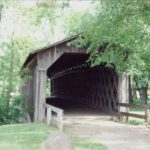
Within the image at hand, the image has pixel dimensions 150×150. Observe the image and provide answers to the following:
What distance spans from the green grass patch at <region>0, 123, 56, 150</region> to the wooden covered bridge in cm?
252

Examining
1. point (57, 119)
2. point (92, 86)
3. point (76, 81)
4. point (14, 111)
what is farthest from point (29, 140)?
point (76, 81)

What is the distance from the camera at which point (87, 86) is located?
22.6 meters

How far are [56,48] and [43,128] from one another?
142 inches

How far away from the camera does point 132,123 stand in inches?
576

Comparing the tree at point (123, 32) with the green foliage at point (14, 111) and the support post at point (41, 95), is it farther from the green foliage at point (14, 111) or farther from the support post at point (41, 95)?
the green foliage at point (14, 111)

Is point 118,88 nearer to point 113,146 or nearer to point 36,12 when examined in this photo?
point 113,146

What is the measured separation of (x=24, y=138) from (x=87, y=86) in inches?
496

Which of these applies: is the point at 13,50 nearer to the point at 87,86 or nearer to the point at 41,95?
the point at 87,86

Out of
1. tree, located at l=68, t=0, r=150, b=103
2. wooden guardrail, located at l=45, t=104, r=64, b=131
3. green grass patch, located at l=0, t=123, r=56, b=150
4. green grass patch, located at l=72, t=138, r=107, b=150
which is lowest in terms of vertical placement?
green grass patch, located at l=72, t=138, r=107, b=150

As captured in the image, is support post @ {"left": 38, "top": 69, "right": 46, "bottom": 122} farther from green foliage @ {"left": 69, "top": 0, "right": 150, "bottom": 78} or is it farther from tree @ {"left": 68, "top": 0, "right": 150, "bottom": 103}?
green foliage @ {"left": 69, "top": 0, "right": 150, "bottom": 78}

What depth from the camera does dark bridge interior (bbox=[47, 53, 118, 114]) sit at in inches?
689

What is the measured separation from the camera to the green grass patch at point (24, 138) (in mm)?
8958

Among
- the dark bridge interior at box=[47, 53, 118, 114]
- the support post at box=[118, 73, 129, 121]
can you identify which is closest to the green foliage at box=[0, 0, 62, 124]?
the dark bridge interior at box=[47, 53, 118, 114]

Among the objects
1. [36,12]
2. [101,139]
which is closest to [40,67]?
[101,139]
